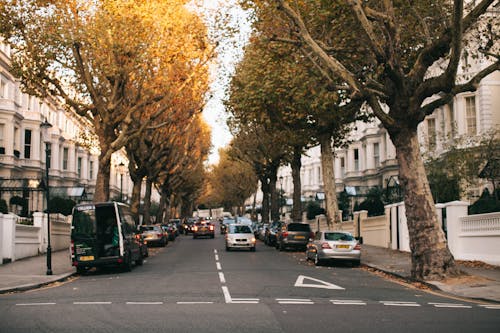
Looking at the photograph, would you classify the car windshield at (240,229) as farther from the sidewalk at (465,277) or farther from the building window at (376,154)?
the building window at (376,154)

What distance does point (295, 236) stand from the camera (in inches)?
1229

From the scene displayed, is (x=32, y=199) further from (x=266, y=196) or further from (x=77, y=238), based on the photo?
(x=77, y=238)

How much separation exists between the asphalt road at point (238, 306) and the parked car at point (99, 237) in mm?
1722

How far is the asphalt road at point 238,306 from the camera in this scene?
8.80 meters

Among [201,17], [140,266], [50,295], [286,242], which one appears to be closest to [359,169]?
[286,242]

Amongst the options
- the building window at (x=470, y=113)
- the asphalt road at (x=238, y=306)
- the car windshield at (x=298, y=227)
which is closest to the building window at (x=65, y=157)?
the car windshield at (x=298, y=227)

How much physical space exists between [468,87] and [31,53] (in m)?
17.5

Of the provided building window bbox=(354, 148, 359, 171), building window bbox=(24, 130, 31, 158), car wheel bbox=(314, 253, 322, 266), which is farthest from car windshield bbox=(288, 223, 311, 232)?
building window bbox=(354, 148, 359, 171)

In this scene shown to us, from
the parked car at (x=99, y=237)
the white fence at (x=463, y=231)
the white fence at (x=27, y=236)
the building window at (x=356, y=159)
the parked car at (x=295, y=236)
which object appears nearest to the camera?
the white fence at (x=463, y=231)

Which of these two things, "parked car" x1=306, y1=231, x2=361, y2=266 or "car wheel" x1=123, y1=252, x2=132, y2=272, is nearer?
"car wheel" x1=123, y1=252, x2=132, y2=272

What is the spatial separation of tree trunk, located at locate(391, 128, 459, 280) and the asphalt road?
1113 millimetres

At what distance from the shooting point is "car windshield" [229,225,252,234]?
3170 cm

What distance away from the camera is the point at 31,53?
77.9 ft

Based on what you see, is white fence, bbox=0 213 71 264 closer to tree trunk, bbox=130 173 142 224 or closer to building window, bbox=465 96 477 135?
tree trunk, bbox=130 173 142 224
